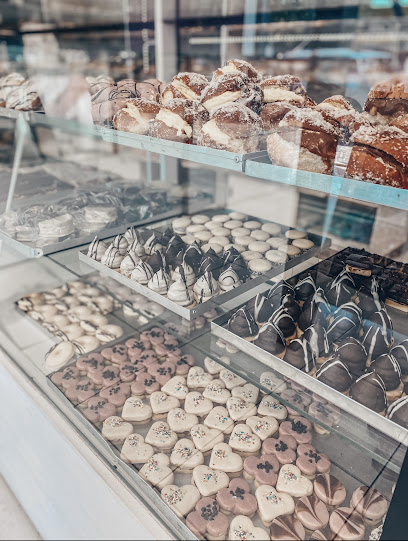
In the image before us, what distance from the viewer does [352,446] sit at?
124 centimetres

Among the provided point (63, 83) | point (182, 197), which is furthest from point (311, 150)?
point (182, 197)

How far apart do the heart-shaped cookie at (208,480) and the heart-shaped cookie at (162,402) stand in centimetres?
28

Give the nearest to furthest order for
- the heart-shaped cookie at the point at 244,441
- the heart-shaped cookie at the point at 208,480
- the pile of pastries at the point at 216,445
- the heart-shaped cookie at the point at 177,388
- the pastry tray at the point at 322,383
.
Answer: the pastry tray at the point at 322,383 → the pile of pastries at the point at 216,445 → the heart-shaped cookie at the point at 208,480 → the heart-shaped cookie at the point at 244,441 → the heart-shaped cookie at the point at 177,388

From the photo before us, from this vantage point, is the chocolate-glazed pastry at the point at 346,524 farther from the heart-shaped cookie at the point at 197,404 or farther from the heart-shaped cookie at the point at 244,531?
the heart-shaped cookie at the point at 197,404

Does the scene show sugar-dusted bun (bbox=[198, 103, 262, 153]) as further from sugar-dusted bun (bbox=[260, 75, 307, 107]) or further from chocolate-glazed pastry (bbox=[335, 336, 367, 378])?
chocolate-glazed pastry (bbox=[335, 336, 367, 378])

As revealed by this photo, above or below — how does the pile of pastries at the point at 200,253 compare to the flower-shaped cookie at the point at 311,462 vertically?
above

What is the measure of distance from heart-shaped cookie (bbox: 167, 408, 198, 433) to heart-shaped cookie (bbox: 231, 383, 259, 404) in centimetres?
19

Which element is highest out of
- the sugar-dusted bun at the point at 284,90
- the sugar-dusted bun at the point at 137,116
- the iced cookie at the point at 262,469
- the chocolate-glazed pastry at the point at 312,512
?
the sugar-dusted bun at the point at 284,90

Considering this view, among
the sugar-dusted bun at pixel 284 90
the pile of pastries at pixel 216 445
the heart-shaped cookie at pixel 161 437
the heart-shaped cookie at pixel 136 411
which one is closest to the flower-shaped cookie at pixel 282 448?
the pile of pastries at pixel 216 445

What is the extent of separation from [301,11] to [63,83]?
1.57 meters

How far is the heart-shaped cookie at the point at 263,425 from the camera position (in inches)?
55.3

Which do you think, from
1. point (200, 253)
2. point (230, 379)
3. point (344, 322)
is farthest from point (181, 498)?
point (200, 253)

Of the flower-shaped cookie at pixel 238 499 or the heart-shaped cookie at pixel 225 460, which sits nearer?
the flower-shaped cookie at pixel 238 499

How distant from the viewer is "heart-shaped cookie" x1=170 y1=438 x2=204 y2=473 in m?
1.32
